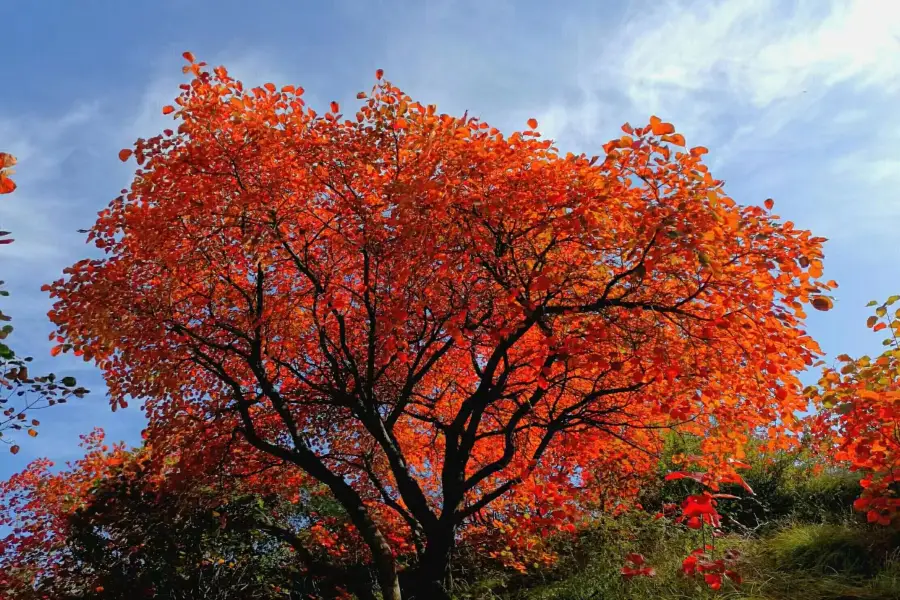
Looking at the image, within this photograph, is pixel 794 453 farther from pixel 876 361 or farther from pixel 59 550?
pixel 59 550

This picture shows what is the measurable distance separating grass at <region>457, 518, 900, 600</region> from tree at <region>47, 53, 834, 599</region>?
4.54 ft

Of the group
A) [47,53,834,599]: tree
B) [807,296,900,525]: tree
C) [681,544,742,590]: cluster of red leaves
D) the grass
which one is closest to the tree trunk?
[47,53,834,599]: tree

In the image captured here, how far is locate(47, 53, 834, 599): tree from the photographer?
7.59 metres

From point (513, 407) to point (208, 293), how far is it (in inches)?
242

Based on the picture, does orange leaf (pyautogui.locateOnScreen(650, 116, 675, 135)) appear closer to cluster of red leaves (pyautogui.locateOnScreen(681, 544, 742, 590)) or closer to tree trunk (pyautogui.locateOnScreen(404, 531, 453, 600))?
cluster of red leaves (pyautogui.locateOnScreen(681, 544, 742, 590))

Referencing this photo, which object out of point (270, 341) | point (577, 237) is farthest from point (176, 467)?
point (577, 237)

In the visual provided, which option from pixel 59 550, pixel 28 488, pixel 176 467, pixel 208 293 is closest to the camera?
pixel 208 293

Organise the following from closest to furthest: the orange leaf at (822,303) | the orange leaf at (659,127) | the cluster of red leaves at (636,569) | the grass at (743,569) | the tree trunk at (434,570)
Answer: the orange leaf at (659,127) < the orange leaf at (822,303) < the cluster of red leaves at (636,569) < the grass at (743,569) < the tree trunk at (434,570)

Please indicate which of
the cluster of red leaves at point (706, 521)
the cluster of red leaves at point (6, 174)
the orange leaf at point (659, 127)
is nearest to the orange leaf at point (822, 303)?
the cluster of red leaves at point (706, 521)

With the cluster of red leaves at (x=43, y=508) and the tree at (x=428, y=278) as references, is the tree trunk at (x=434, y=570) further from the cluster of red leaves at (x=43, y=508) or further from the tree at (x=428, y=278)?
the cluster of red leaves at (x=43, y=508)

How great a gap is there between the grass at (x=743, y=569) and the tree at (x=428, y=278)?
1.38 meters

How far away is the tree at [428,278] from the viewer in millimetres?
7594

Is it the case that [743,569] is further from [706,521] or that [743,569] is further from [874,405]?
[874,405]

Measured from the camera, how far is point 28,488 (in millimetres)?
15039
